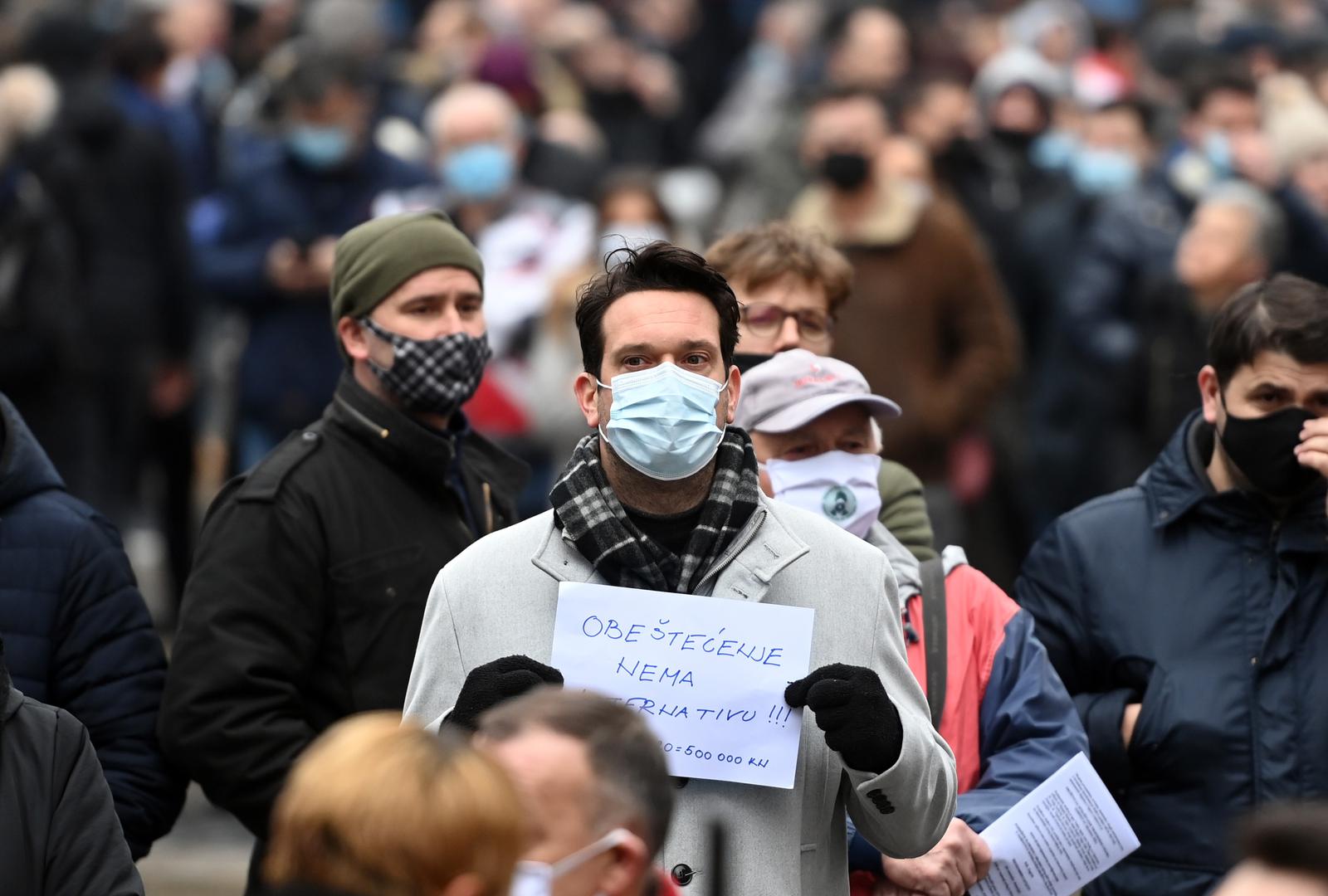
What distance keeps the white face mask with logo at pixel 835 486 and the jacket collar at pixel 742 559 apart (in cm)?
73

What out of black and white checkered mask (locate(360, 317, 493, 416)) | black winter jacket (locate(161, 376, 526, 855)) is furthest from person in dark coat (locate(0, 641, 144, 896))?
black and white checkered mask (locate(360, 317, 493, 416))

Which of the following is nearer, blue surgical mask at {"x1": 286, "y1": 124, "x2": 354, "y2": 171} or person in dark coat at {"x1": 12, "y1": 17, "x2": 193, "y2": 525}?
blue surgical mask at {"x1": 286, "y1": 124, "x2": 354, "y2": 171}

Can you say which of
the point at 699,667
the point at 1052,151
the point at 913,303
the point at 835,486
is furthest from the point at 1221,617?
the point at 1052,151

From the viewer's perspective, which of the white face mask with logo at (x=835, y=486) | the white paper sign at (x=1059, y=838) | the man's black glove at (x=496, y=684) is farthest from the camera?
the white face mask with logo at (x=835, y=486)

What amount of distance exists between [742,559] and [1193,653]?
1374 mm

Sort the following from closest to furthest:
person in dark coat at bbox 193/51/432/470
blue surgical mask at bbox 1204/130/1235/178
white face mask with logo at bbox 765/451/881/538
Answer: white face mask with logo at bbox 765/451/881/538 → person in dark coat at bbox 193/51/432/470 → blue surgical mask at bbox 1204/130/1235/178

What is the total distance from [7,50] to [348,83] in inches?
153

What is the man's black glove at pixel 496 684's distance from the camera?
13.6 feet

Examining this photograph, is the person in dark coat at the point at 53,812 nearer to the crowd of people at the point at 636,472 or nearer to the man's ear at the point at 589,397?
the crowd of people at the point at 636,472

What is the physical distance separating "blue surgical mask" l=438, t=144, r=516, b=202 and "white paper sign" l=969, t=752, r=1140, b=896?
599cm

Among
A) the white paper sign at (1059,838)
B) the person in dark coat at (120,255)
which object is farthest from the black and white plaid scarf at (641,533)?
the person in dark coat at (120,255)

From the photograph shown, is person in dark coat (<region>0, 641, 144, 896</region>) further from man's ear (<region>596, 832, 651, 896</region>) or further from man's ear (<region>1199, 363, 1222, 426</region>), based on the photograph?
man's ear (<region>1199, 363, 1222, 426</region>)

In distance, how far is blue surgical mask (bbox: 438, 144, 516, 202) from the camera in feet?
34.1

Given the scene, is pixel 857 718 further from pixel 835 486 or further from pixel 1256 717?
pixel 1256 717
